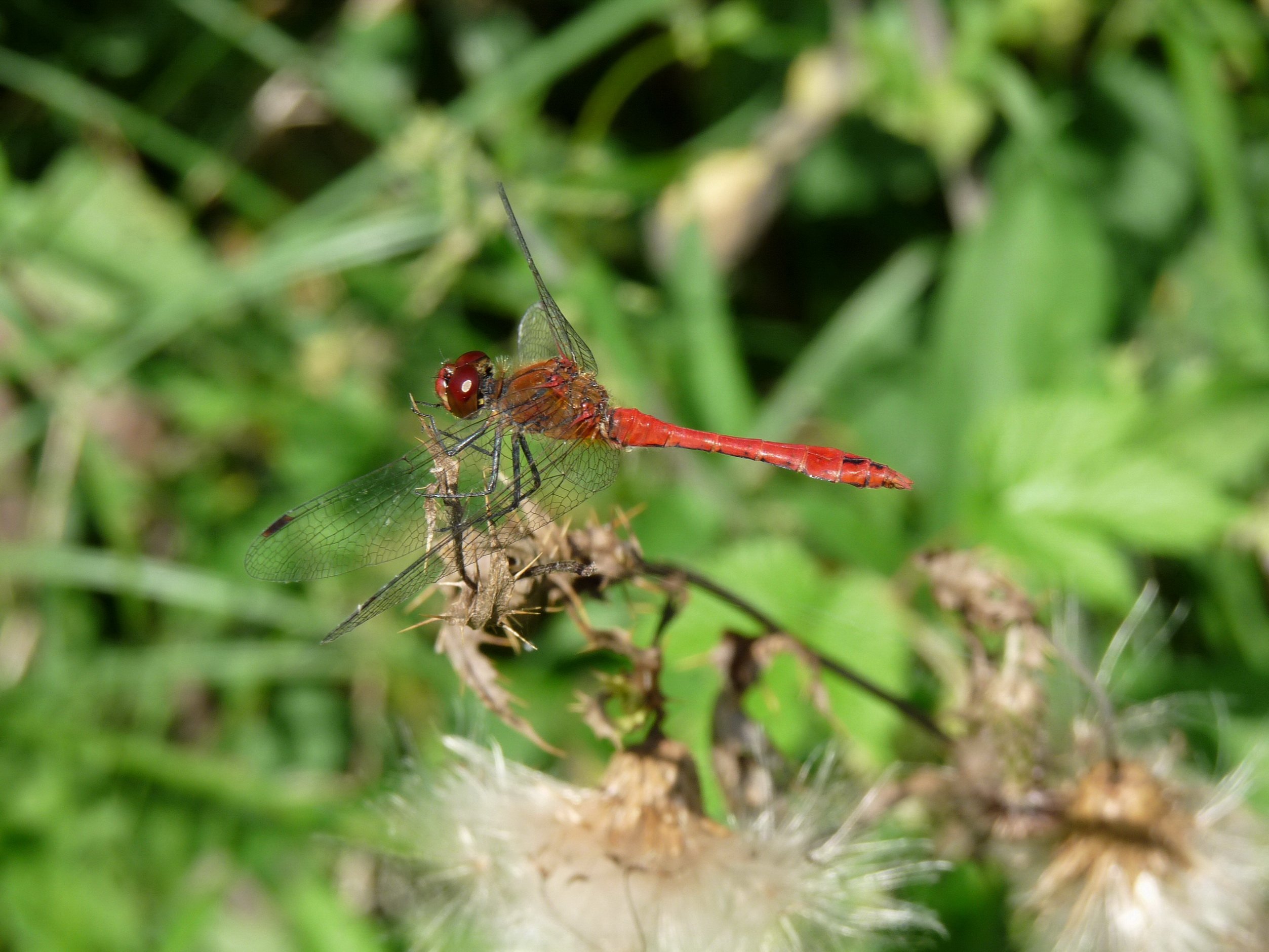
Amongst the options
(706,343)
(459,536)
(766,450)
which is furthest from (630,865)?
(706,343)

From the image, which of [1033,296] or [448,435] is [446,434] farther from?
[1033,296]

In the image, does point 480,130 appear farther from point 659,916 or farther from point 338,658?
point 659,916

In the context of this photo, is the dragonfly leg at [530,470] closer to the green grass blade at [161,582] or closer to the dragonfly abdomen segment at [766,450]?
the dragonfly abdomen segment at [766,450]

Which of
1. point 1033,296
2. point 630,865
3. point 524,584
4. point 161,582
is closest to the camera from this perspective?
point 524,584

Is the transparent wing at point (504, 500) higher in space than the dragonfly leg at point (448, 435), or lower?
lower

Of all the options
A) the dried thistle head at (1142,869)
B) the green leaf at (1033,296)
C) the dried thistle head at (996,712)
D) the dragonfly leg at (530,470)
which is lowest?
the dried thistle head at (1142,869)

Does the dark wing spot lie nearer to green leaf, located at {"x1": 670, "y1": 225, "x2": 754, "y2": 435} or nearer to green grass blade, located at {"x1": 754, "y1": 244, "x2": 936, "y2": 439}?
green leaf, located at {"x1": 670, "y1": 225, "x2": 754, "y2": 435}

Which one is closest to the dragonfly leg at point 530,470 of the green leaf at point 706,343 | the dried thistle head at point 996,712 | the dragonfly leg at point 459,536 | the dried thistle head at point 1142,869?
the dragonfly leg at point 459,536
